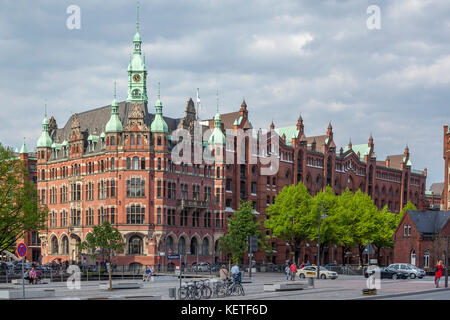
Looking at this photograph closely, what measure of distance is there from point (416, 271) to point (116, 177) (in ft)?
141

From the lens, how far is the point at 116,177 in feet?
323

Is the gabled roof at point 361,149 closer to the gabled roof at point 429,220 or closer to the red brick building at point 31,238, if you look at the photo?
the gabled roof at point 429,220

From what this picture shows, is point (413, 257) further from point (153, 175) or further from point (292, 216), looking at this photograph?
point (153, 175)

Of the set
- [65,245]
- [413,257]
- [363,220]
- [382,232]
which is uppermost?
[363,220]

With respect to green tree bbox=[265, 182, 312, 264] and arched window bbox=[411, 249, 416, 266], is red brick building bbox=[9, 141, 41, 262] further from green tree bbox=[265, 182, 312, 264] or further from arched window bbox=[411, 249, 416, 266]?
arched window bbox=[411, 249, 416, 266]

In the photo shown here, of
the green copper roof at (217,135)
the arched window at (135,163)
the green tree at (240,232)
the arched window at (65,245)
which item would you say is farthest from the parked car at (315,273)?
the arched window at (65,245)

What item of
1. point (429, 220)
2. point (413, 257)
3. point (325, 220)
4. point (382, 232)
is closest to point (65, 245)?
point (325, 220)

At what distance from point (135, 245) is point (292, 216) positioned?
21294 mm

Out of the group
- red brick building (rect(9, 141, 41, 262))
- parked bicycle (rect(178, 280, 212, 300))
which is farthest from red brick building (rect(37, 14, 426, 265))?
parked bicycle (rect(178, 280, 212, 300))

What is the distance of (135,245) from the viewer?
9738cm

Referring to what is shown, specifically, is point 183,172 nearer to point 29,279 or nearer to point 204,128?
point 204,128

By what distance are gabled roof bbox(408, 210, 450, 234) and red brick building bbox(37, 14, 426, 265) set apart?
74.7 ft

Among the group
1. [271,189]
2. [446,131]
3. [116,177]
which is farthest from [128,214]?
[446,131]

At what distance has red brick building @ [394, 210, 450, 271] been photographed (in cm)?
9838
